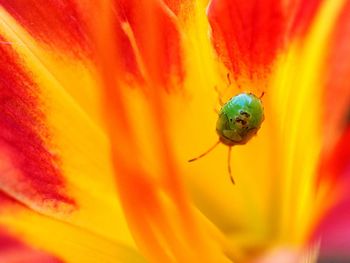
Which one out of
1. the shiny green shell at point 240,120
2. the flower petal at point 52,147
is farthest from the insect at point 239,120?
the flower petal at point 52,147

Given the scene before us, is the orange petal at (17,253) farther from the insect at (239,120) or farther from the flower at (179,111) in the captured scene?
the insect at (239,120)

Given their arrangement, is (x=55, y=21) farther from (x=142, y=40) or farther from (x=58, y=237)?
(x=58, y=237)

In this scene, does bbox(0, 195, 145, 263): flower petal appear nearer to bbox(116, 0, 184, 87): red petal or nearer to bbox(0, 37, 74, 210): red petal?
bbox(0, 37, 74, 210): red petal

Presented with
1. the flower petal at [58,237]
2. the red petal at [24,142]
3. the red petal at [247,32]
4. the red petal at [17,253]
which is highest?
the red petal at [247,32]

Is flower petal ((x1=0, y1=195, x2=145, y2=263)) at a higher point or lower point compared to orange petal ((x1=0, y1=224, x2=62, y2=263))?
higher

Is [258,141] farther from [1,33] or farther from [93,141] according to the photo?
[1,33]

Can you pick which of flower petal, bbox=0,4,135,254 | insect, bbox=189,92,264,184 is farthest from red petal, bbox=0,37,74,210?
insect, bbox=189,92,264,184

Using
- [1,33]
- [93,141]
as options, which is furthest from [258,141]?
[1,33]
